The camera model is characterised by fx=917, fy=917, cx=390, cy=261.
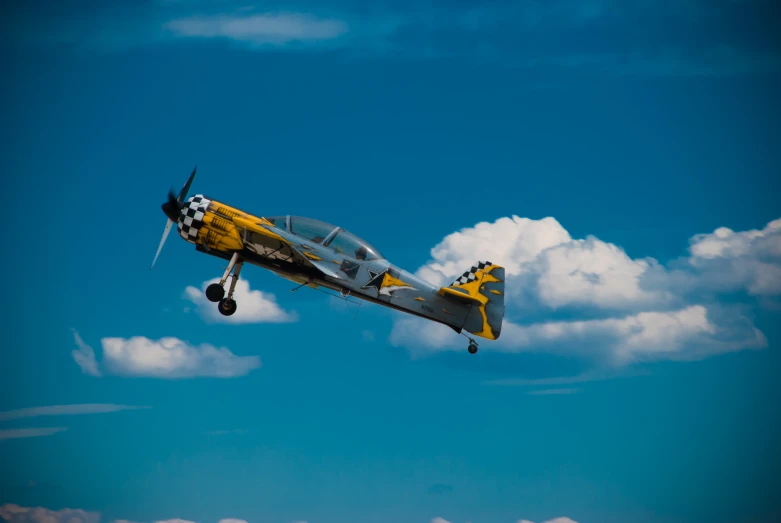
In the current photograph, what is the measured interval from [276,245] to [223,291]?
237 centimetres

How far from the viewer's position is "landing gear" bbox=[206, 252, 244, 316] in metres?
30.3

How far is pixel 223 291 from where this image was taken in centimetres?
3039

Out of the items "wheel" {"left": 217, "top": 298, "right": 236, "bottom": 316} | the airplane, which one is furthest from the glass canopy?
"wheel" {"left": 217, "top": 298, "right": 236, "bottom": 316}

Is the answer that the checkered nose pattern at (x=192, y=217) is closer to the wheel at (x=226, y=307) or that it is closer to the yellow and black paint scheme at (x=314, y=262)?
the yellow and black paint scheme at (x=314, y=262)

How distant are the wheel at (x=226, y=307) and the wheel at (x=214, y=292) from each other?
0.23 meters

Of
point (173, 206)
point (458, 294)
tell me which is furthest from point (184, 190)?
point (458, 294)

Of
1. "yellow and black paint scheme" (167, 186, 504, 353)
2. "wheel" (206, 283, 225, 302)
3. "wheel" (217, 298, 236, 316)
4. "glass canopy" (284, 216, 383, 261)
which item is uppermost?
"glass canopy" (284, 216, 383, 261)

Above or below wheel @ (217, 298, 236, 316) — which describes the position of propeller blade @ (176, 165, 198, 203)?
above

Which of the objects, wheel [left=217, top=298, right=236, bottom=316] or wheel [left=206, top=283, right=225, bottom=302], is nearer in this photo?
wheel [left=206, top=283, right=225, bottom=302]

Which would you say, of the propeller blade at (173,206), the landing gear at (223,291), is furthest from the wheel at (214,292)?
the propeller blade at (173,206)

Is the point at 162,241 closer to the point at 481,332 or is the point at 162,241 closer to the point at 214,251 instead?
the point at 214,251

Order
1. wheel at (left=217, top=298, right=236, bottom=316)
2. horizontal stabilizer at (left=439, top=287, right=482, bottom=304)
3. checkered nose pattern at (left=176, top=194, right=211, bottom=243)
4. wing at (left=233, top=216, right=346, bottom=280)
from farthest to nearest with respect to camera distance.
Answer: horizontal stabilizer at (left=439, top=287, right=482, bottom=304) < wheel at (left=217, top=298, right=236, bottom=316) < checkered nose pattern at (left=176, top=194, right=211, bottom=243) < wing at (left=233, top=216, right=346, bottom=280)

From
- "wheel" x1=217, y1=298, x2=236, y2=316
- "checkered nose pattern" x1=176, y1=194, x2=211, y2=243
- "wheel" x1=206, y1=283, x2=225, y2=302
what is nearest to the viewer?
"checkered nose pattern" x1=176, y1=194, x2=211, y2=243

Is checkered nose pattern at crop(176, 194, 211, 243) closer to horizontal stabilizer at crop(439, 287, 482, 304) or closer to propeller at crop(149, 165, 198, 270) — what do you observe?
propeller at crop(149, 165, 198, 270)
